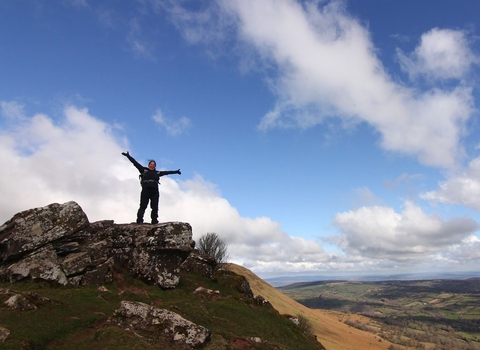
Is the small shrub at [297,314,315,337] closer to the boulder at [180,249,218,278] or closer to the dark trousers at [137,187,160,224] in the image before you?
the boulder at [180,249,218,278]

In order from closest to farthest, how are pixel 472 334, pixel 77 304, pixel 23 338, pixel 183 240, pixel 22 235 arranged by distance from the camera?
pixel 23 338 < pixel 77 304 < pixel 22 235 < pixel 183 240 < pixel 472 334

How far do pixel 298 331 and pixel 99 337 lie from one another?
645 inches

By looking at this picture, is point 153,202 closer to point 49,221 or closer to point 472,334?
point 49,221

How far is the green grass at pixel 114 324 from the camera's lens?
14.1 m

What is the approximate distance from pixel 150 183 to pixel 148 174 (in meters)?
0.76

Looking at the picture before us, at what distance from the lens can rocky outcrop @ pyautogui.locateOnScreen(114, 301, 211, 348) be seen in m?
15.1

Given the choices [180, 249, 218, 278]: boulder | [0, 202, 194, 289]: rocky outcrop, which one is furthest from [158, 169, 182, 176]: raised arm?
[180, 249, 218, 278]: boulder

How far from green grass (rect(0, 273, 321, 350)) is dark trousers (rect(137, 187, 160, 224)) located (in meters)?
5.16

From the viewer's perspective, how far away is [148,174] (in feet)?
85.3

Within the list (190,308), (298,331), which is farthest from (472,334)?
(190,308)

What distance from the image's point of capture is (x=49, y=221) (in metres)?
24.0

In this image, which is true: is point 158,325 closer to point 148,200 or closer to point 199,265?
point 148,200

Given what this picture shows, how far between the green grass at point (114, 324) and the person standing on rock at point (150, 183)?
5.53 m

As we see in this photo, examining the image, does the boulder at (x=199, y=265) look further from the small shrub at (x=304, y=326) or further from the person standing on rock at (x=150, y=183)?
the small shrub at (x=304, y=326)
